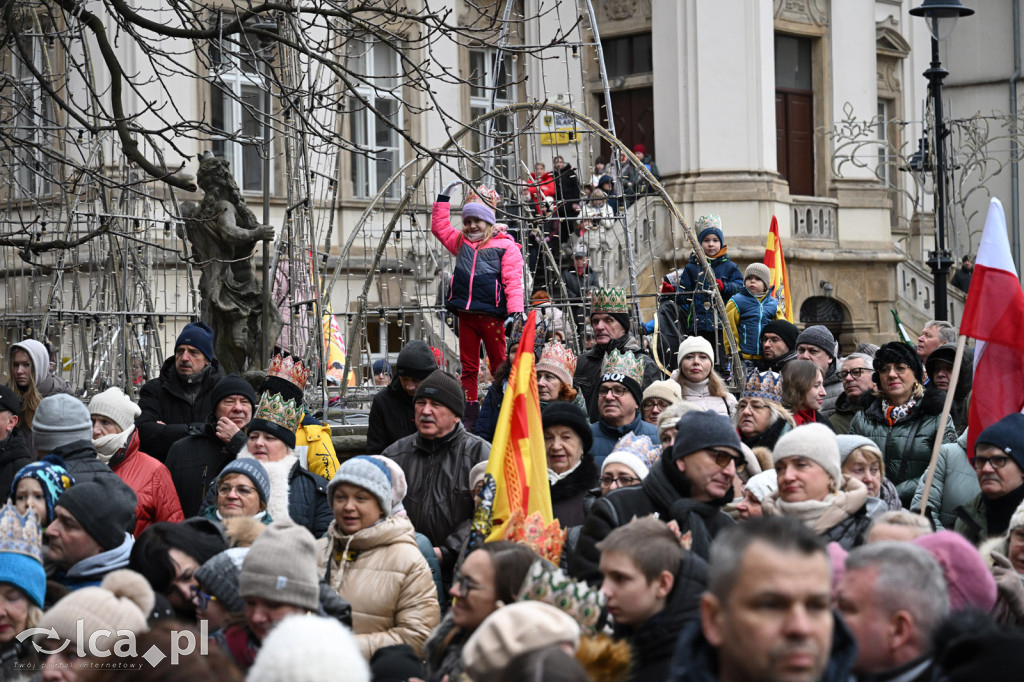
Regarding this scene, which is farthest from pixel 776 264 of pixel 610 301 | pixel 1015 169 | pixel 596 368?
pixel 1015 169

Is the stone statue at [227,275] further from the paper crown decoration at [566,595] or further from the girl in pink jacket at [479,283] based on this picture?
the paper crown decoration at [566,595]

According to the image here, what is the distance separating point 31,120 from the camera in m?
11.6

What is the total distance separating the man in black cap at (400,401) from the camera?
8.44 meters

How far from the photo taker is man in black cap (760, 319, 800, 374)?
32.8 ft

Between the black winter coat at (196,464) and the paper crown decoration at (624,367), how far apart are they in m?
2.16

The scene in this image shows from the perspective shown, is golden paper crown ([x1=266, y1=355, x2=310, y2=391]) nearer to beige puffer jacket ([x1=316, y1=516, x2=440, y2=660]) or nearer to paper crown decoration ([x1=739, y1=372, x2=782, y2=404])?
beige puffer jacket ([x1=316, y1=516, x2=440, y2=660])

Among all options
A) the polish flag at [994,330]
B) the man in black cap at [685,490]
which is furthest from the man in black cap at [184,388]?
the polish flag at [994,330]

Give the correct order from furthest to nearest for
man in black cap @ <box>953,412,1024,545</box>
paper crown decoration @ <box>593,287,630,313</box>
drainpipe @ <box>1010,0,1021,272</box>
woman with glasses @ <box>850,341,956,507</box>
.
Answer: drainpipe @ <box>1010,0,1021,272</box> → paper crown decoration @ <box>593,287,630,313</box> → woman with glasses @ <box>850,341,956,507</box> → man in black cap @ <box>953,412,1024,545</box>

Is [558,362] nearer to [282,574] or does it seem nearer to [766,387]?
[766,387]

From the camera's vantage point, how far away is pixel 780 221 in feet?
79.1

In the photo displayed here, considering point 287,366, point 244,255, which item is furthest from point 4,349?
point 287,366

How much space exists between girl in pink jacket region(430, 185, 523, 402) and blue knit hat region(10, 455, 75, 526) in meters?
4.81

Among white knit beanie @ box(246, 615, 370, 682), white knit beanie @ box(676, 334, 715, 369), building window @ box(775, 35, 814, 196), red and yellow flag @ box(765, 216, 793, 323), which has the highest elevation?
building window @ box(775, 35, 814, 196)

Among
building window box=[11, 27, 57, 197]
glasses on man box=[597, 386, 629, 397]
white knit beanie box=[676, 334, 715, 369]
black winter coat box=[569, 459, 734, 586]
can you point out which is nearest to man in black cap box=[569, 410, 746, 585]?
black winter coat box=[569, 459, 734, 586]
